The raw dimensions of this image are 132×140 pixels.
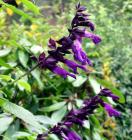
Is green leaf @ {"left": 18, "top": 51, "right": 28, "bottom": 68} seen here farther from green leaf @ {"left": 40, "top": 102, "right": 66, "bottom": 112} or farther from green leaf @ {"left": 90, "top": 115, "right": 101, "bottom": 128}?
green leaf @ {"left": 90, "top": 115, "right": 101, "bottom": 128}

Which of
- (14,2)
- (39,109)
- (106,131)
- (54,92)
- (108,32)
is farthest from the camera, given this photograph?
(108,32)

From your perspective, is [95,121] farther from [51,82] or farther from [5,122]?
[5,122]

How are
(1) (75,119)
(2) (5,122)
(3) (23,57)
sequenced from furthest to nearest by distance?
(3) (23,57), (2) (5,122), (1) (75,119)

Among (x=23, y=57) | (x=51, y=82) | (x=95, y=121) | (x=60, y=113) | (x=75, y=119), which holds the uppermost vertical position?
(x=75, y=119)

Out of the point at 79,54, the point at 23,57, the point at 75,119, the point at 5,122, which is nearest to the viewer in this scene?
the point at 79,54

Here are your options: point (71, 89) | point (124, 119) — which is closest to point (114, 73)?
point (124, 119)

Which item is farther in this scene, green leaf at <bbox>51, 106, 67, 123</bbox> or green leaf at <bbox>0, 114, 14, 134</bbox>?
green leaf at <bbox>51, 106, 67, 123</bbox>

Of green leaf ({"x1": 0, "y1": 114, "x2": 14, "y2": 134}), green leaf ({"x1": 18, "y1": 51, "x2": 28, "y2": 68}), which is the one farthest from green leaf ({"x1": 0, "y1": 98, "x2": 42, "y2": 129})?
green leaf ({"x1": 18, "y1": 51, "x2": 28, "y2": 68})

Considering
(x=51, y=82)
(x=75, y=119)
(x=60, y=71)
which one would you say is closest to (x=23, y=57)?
(x=51, y=82)

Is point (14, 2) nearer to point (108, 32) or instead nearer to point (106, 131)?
point (106, 131)
